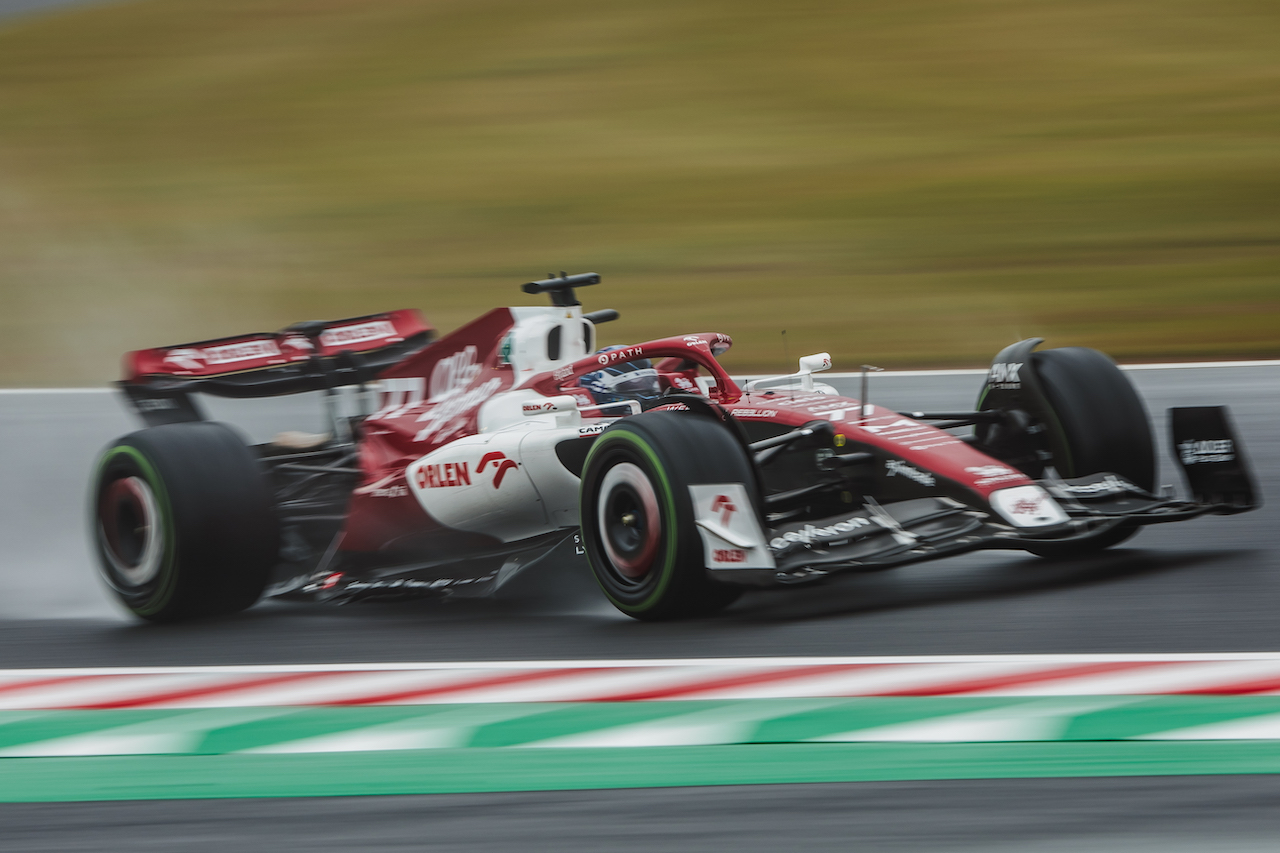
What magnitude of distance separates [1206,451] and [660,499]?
93.2 inches

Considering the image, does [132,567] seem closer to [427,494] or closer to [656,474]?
[427,494]

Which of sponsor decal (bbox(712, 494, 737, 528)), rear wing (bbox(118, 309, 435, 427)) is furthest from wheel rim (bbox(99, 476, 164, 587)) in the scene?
sponsor decal (bbox(712, 494, 737, 528))

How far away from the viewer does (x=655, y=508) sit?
211 inches

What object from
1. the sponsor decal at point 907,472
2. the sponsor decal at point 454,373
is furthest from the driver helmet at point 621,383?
the sponsor decal at point 907,472

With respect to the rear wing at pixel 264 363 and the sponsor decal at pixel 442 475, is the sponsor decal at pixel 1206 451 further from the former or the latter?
the rear wing at pixel 264 363

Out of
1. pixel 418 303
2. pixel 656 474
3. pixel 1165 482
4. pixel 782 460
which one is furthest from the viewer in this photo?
pixel 418 303

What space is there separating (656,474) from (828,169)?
1649 centimetres

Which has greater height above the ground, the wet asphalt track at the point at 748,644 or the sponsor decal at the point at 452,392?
the sponsor decal at the point at 452,392

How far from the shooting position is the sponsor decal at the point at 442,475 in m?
6.34

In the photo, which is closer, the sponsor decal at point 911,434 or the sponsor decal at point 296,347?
the sponsor decal at point 911,434

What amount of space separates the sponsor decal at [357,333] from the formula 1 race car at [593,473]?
0.22 feet

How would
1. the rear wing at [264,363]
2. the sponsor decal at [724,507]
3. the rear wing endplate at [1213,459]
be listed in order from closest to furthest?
the sponsor decal at [724,507] → the rear wing endplate at [1213,459] → the rear wing at [264,363]

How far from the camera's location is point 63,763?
419 centimetres

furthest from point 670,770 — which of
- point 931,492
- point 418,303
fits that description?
point 418,303
